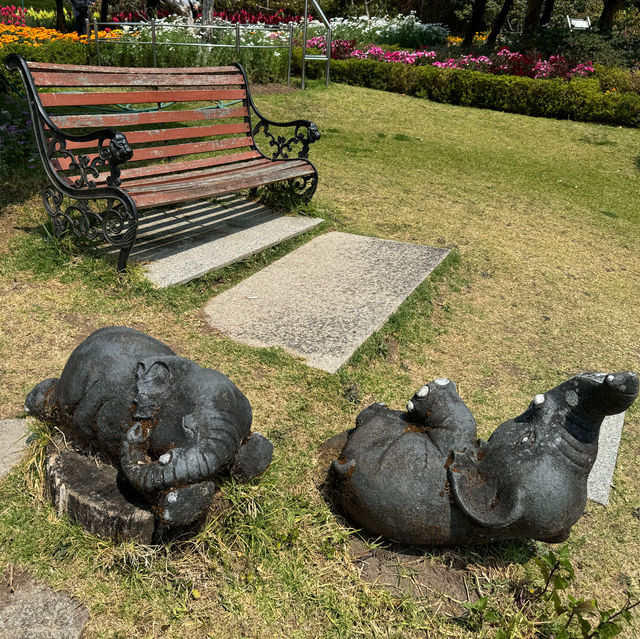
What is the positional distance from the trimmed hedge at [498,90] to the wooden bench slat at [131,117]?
816 cm

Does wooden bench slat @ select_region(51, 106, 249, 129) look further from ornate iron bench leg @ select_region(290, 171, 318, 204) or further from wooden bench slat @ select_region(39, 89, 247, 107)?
ornate iron bench leg @ select_region(290, 171, 318, 204)

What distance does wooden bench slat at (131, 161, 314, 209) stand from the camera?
13.5 ft

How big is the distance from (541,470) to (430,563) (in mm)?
590

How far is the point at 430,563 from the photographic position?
223 cm

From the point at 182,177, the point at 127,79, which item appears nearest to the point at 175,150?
the point at 182,177

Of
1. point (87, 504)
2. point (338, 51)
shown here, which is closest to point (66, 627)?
point (87, 504)

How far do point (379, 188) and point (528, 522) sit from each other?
18.9 feet

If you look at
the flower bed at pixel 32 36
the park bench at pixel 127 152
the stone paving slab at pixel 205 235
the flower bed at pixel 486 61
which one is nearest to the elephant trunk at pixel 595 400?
the stone paving slab at pixel 205 235

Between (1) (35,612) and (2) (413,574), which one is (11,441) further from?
(2) (413,574)

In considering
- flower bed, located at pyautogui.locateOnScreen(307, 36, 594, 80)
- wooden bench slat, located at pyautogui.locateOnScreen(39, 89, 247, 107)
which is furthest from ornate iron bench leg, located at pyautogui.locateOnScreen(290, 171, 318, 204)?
flower bed, located at pyautogui.locateOnScreen(307, 36, 594, 80)

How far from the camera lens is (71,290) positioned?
12.9 feet

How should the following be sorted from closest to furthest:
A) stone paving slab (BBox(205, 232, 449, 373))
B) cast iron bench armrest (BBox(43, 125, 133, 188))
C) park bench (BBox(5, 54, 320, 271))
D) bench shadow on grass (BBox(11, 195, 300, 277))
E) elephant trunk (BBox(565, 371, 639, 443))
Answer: elephant trunk (BBox(565, 371, 639, 443))
stone paving slab (BBox(205, 232, 449, 373))
cast iron bench armrest (BBox(43, 125, 133, 188))
park bench (BBox(5, 54, 320, 271))
bench shadow on grass (BBox(11, 195, 300, 277))

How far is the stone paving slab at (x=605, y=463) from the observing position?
2.77 meters

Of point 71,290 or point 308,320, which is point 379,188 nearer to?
point 308,320
